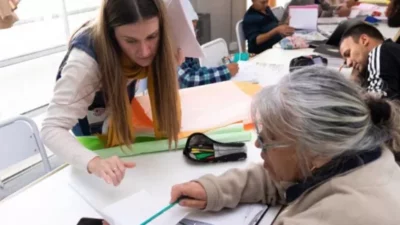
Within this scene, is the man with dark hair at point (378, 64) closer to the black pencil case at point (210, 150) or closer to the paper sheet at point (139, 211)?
the black pencil case at point (210, 150)

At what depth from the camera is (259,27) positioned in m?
3.06

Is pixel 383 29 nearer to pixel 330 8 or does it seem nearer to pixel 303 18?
pixel 303 18

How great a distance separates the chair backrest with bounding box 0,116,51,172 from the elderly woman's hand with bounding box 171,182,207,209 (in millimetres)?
727

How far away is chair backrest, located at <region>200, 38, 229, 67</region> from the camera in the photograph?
7.87 feet

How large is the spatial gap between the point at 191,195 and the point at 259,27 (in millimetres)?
2367

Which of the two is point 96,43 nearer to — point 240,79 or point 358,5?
point 240,79

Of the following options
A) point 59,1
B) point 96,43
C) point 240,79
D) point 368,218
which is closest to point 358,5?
point 240,79

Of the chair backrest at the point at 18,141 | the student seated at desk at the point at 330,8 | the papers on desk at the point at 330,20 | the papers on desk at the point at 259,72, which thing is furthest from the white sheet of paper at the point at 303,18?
the chair backrest at the point at 18,141

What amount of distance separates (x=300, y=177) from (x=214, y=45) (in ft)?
5.83

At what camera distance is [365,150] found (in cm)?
71

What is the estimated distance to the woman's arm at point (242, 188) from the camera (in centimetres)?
92

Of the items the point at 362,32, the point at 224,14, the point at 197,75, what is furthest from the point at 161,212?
the point at 224,14

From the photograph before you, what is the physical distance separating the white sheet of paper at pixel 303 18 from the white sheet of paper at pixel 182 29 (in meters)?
1.69

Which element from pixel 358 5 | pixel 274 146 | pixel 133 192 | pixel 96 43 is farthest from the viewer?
pixel 358 5
